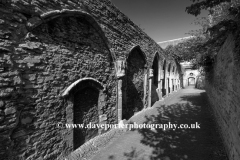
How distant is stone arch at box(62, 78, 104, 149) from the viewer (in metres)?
3.64

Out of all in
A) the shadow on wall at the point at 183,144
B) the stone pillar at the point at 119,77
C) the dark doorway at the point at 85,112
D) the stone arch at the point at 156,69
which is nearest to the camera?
the shadow on wall at the point at 183,144

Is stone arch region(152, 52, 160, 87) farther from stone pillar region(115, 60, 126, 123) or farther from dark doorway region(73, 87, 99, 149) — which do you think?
dark doorway region(73, 87, 99, 149)

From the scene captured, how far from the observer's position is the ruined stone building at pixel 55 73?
98.3 inches

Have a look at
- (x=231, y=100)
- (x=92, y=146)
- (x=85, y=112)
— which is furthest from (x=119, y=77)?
(x=231, y=100)

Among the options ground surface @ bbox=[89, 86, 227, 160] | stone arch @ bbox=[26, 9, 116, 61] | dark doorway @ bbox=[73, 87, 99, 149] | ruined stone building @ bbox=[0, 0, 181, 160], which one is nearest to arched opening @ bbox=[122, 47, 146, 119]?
ruined stone building @ bbox=[0, 0, 181, 160]

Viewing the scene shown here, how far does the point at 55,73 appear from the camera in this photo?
3.28 m

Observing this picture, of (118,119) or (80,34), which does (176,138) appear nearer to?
(118,119)

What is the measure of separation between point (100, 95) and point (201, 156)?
149 inches

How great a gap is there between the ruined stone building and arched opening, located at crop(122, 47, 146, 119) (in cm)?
112

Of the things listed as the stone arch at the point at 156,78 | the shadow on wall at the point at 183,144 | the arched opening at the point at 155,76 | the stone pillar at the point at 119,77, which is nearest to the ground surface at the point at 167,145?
the shadow on wall at the point at 183,144

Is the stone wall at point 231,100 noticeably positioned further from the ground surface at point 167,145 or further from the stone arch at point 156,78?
the stone arch at point 156,78

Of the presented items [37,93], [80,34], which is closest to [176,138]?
[37,93]

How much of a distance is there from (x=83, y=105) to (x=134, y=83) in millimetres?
3875

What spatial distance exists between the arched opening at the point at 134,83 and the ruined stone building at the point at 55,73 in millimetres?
1121
